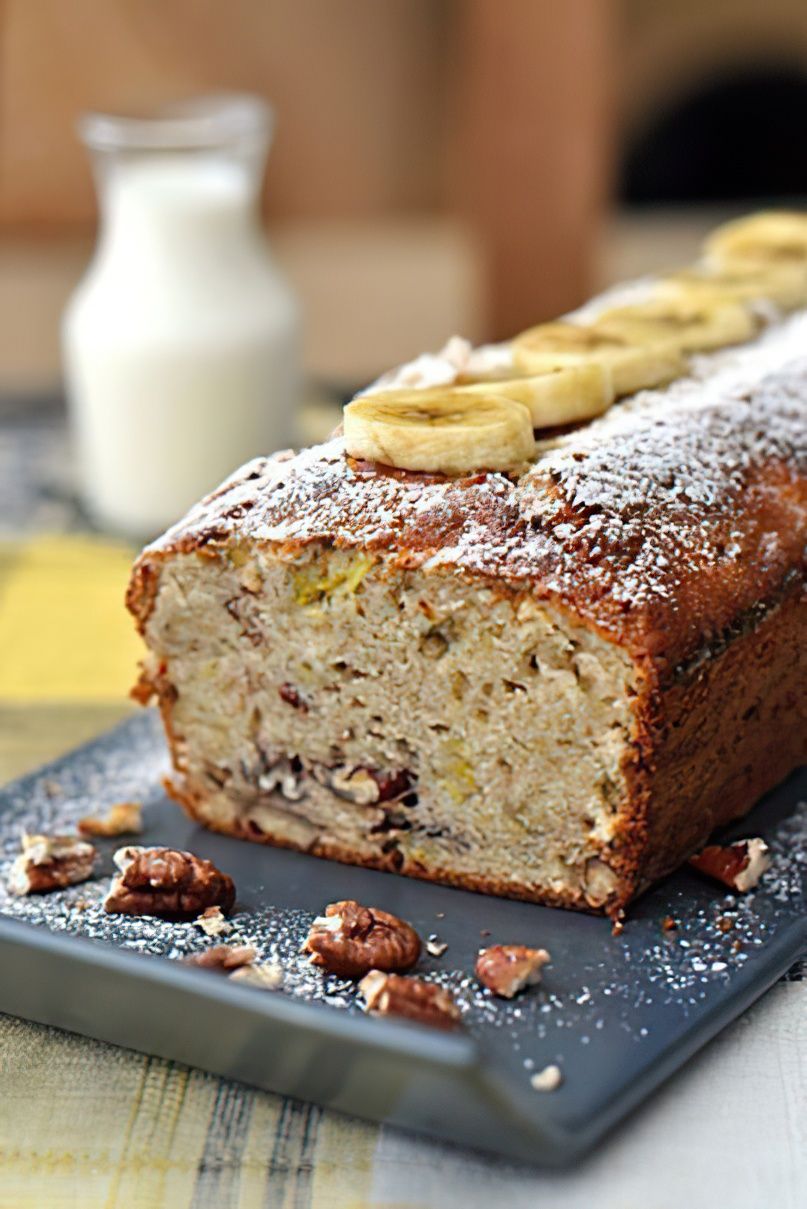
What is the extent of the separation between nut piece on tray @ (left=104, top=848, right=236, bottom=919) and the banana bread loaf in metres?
0.24

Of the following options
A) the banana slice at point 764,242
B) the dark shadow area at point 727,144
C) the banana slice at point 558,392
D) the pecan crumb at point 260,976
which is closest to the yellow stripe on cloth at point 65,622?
the banana slice at point 558,392

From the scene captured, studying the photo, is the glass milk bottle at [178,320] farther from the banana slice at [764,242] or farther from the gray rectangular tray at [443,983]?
the gray rectangular tray at [443,983]

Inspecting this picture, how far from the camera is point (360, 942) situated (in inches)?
85.1

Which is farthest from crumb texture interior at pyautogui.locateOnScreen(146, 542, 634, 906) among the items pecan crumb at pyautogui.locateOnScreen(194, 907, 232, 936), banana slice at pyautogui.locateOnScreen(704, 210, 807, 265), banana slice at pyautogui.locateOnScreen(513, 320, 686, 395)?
banana slice at pyautogui.locateOnScreen(704, 210, 807, 265)

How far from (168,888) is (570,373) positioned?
3.07 feet

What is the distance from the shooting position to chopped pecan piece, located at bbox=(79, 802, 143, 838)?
2566 mm

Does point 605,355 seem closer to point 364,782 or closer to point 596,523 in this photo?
point 596,523

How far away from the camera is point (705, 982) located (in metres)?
2.11

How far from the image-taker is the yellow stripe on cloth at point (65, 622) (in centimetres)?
334

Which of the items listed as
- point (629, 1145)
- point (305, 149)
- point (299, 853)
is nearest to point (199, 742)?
point (299, 853)

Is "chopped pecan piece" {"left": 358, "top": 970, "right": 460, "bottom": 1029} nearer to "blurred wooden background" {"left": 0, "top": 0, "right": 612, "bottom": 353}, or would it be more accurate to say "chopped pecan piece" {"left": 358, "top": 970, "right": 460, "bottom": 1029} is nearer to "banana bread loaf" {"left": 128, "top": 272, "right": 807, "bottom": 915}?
"banana bread loaf" {"left": 128, "top": 272, "right": 807, "bottom": 915}

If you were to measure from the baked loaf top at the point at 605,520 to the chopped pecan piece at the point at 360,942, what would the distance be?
45cm

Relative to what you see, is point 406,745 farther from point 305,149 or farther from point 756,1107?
point 305,149

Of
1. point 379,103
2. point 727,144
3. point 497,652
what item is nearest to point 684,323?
point 497,652
